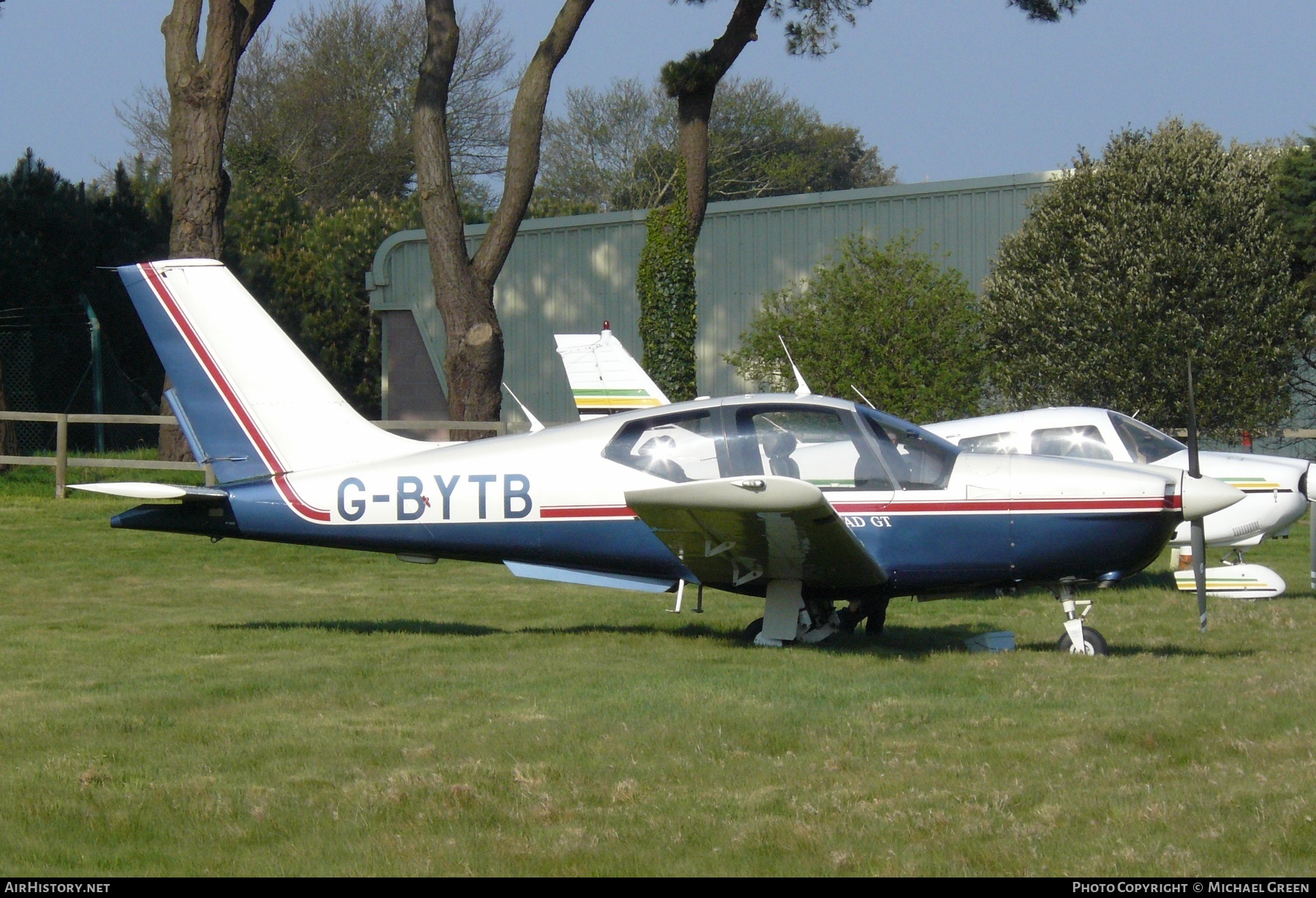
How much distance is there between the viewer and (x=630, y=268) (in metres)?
32.1

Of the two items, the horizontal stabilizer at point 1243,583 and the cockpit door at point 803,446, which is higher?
the cockpit door at point 803,446

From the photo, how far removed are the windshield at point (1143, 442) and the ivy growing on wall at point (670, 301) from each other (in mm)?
11011

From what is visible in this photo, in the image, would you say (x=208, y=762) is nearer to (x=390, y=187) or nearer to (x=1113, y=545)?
(x=1113, y=545)

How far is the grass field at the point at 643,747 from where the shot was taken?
492cm

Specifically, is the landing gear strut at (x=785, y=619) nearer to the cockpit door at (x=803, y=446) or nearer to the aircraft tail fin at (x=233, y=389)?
the cockpit door at (x=803, y=446)

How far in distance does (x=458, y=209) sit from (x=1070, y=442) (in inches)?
447

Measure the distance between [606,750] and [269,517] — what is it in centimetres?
429

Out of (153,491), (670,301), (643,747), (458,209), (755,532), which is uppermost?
(458,209)

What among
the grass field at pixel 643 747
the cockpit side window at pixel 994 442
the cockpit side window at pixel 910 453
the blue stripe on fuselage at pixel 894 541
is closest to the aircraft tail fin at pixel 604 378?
the cockpit side window at pixel 994 442

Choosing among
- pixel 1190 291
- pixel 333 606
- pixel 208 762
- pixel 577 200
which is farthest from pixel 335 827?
pixel 577 200

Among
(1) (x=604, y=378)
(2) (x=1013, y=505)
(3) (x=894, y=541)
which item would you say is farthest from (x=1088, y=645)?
(1) (x=604, y=378)

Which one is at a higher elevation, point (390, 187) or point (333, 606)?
point (390, 187)

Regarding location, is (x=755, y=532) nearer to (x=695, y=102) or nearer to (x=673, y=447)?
(x=673, y=447)

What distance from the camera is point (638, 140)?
A: 6850cm
